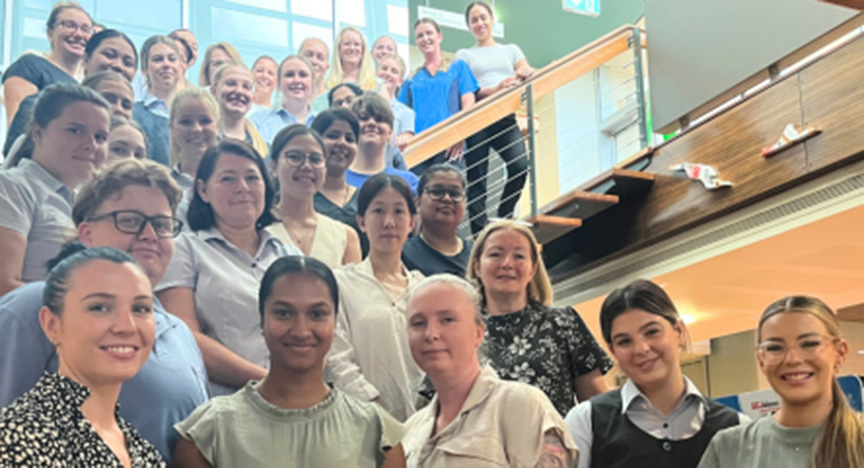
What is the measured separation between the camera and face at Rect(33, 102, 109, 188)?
2.65 m

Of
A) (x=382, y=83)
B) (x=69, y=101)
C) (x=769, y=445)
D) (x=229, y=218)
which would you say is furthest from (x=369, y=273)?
(x=382, y=83)

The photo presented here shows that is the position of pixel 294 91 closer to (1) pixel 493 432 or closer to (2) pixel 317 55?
(2) pixel 317 55

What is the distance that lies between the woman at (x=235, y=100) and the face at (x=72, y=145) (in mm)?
673

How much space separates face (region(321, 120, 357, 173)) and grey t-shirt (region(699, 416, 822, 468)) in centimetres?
178

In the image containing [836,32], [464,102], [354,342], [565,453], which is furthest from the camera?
[464,102]

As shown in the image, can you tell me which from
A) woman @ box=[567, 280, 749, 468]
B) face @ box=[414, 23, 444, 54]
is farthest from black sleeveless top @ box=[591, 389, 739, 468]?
face @ box=[414, 23, 444, 54]

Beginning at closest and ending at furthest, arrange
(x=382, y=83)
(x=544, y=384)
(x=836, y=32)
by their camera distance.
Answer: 1. (x=544, y=384)
2. (x=836, y=32)
3. (x=382, y=83)

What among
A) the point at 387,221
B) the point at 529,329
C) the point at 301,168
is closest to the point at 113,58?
the point at 301,168

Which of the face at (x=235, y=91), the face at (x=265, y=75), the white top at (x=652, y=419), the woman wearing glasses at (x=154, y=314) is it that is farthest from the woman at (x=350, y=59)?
the white top at (x=652, y=419)

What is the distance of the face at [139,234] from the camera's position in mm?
2465

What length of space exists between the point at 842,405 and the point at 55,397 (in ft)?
5.55

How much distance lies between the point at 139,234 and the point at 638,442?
4.73 feet

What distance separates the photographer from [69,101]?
274 centimetres

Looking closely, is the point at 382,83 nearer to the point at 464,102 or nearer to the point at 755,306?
the point at 464,102
